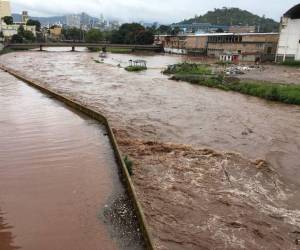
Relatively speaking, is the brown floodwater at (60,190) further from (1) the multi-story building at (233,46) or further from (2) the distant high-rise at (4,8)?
(2) the distant high-rise at (4,8)

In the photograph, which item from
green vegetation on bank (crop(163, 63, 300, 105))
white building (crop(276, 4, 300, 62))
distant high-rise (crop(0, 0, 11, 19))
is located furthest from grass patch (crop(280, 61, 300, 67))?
distant high-rise (crop(0, 0, 11, 19))

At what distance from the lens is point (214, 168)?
444 inches

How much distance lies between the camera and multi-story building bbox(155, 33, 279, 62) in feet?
214

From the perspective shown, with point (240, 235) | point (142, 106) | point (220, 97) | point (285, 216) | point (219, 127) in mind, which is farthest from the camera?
point (220, 97)

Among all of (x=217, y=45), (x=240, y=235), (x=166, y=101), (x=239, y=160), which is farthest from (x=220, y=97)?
(x=217, y=45)

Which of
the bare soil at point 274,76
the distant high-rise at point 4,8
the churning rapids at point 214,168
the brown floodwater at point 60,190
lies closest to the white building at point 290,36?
the bare soil at point 274,76

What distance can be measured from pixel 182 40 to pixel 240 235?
95.5m

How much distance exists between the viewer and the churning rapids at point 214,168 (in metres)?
7.71

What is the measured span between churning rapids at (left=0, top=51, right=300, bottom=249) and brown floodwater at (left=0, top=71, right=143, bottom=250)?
873 mm

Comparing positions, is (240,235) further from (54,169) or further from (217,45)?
(217,45)

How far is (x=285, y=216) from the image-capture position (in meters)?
8.41

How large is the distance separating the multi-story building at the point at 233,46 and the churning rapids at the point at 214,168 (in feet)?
146

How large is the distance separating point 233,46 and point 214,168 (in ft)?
215

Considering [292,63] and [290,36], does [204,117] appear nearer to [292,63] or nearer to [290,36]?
[292,63]
